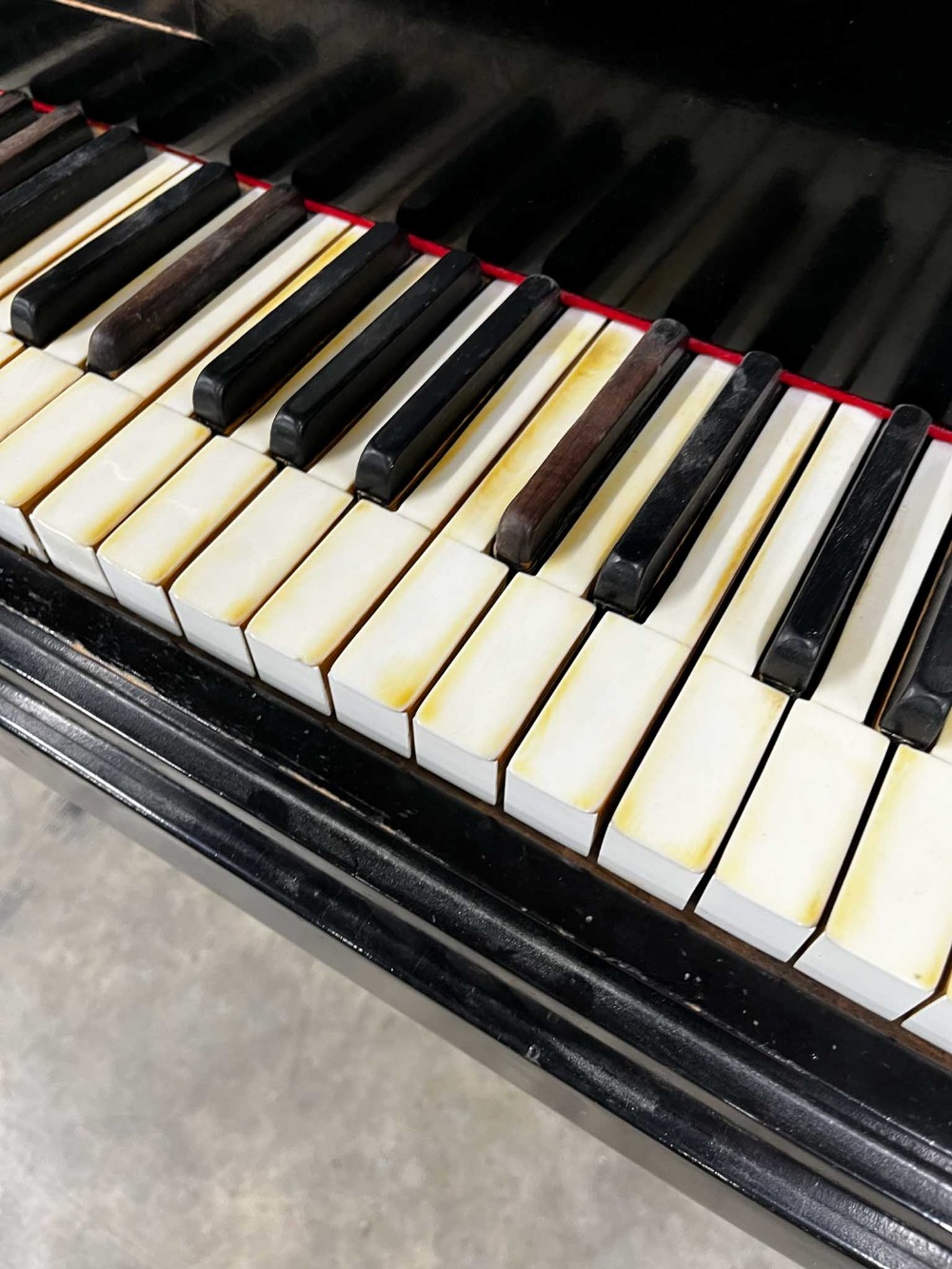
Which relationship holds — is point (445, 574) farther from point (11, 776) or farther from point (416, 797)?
point (11, 776)

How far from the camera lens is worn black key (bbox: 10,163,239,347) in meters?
0.84

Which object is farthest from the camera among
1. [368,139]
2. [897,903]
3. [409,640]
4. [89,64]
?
[89,64]

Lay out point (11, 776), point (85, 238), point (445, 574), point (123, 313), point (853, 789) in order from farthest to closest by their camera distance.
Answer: point (11, 776)
point (85, 238)
point (123, 313)
point (445, 574)
point (853, 789)

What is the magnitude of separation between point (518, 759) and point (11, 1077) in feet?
2.66

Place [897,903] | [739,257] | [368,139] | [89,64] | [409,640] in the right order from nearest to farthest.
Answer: [897,903] → [409,640] → [739,257] → [368,139] → [89,64]

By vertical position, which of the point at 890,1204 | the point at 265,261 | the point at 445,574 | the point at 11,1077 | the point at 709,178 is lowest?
the point at 11,1077

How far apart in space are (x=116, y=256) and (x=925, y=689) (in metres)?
0.78

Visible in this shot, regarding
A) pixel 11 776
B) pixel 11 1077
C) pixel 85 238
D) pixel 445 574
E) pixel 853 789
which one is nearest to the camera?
pixel 853 789

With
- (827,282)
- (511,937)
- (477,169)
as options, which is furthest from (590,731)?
(477,169)

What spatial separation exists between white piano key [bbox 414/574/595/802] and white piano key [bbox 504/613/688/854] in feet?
0.04

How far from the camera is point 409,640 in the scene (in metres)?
0.65

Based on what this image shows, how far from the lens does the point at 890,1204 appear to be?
602 mm

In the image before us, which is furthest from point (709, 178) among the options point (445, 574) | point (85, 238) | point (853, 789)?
point (85, 238)

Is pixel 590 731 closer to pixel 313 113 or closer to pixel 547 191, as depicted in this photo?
pixel 547 191
